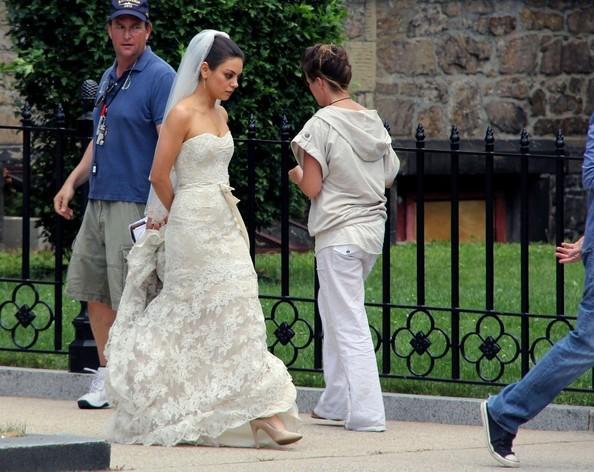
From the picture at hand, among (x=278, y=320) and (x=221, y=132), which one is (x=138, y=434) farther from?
(x=278, y=320)

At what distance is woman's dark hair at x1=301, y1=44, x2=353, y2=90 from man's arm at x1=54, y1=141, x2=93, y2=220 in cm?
116

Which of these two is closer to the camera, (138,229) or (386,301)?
(138,229)

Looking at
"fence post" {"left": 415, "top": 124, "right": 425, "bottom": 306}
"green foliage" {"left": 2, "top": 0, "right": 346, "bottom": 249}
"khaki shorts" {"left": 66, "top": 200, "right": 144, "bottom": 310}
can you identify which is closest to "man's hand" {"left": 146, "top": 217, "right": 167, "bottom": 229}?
"khaki shorts" {"left": 66, "top": 200, "right": 144, "bottom": 310}

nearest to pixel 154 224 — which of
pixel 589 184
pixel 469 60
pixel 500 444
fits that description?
pixel 500 444

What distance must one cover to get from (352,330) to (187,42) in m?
3.73

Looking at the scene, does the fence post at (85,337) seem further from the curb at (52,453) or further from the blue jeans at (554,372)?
the blue jeans at (554,372)

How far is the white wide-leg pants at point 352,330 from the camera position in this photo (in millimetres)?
7523

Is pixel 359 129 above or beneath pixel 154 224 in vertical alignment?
above

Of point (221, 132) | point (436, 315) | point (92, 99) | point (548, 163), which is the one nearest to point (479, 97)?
point (548, 163)

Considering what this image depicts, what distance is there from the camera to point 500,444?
6.68 metres

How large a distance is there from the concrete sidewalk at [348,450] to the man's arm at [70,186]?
3.14 feet

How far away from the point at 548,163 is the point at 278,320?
20.9 feet

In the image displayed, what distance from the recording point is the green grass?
28.0 feet

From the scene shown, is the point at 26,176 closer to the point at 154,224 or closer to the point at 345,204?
the point at 154,224
